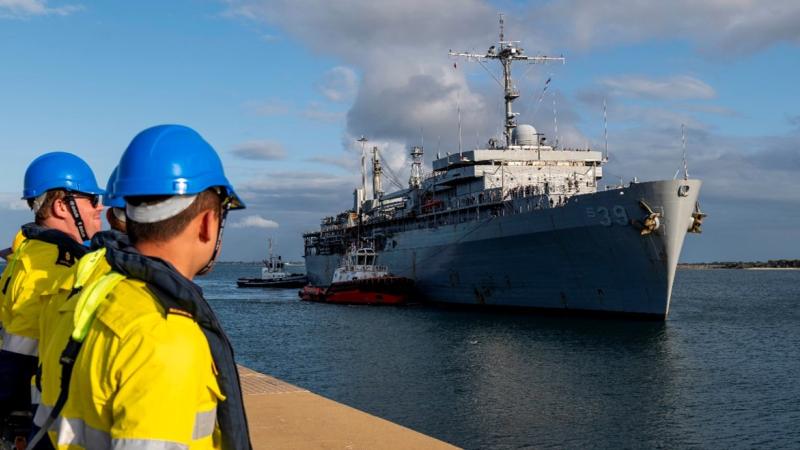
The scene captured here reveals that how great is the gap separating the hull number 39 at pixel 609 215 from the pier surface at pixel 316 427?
73.5ft

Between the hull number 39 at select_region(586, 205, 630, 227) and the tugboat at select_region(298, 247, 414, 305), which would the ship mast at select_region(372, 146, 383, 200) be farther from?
the hull number 39 at select_region(586, 205, 630, 227)

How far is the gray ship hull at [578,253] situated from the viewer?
27.8 m

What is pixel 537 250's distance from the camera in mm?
31750

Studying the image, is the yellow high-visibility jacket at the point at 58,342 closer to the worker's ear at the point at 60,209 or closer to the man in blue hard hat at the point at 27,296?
the man in blue hard hat at the point at 27,296

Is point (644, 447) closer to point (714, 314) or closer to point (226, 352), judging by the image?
point (226, 352)

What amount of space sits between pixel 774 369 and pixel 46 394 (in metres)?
22.4

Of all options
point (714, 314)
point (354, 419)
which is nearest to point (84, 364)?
point (354, 419)

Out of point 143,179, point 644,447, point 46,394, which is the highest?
point 143,179

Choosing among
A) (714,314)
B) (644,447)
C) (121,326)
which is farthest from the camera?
(714,314)

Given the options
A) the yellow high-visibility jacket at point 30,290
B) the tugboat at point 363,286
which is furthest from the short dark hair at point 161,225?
the tugboat at point 363,286

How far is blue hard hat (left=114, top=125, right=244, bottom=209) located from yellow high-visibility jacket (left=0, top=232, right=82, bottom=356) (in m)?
1.32

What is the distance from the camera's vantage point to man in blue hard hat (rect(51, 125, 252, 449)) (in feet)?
5.15

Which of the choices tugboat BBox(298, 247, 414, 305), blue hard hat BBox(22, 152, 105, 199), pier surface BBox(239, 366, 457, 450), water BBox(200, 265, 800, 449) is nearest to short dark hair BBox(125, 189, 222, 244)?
blue hard hat BBox(22, 152, 105, 199)

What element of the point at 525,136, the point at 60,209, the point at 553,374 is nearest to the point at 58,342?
the point at 60,209
